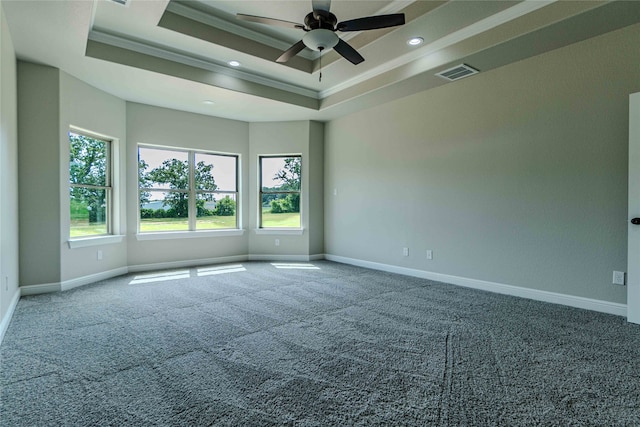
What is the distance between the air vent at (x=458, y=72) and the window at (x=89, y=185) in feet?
16.3

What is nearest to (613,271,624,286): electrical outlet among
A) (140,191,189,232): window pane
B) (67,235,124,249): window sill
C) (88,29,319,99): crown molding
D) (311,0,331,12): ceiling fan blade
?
(311,0,331,12): ceiling fan blade

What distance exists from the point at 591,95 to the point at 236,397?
424 centimetres

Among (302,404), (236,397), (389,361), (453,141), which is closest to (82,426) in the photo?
(236,397)

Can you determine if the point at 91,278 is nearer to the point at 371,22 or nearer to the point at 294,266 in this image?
the point at 294,266

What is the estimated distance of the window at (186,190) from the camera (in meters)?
5.68

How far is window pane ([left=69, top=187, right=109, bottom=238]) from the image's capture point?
4531mm

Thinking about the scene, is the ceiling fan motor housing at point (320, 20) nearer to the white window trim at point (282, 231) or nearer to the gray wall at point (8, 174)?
the gray wall at point (8, 174)

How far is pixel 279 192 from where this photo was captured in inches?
265

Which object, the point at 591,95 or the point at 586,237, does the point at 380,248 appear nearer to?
the point at 586,237

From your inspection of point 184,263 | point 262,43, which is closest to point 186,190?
Result: point 184,263

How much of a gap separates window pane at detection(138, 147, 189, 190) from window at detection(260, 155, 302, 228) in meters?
1.51

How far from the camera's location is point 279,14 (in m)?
3.74

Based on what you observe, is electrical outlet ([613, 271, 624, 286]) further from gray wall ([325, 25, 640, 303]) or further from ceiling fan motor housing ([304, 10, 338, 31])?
ceiling fan motor housing ([304, 10, 338, 31])

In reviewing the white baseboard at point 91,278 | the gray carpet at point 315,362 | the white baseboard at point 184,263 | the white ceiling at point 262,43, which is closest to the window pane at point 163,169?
the white ceiling at point 262,43
